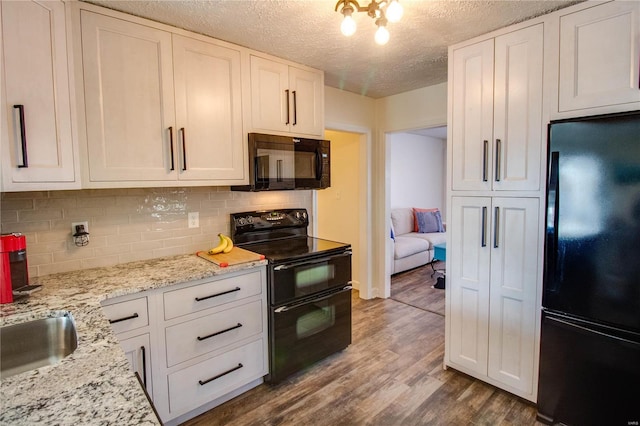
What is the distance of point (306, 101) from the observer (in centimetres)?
273

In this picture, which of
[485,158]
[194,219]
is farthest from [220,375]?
[485,158]

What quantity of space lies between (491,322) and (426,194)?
501 cm

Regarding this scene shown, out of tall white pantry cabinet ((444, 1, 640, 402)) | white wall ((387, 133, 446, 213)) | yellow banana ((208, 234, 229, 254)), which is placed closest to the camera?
tall white pantry cabinet ((444, 1, 640, 402))

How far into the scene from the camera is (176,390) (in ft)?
6.22

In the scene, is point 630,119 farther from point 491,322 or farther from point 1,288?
point 1,288

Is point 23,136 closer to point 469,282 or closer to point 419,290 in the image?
point 469,282

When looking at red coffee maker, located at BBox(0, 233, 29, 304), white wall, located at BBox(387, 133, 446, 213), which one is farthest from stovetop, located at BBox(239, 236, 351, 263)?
white wall, located at BBox(387, 133, 446, 213)

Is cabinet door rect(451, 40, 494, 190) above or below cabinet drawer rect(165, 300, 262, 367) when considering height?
above

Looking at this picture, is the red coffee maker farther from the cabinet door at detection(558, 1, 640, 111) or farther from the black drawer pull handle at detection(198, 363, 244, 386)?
the cabinet door at detection(558, 1, 640, 111)

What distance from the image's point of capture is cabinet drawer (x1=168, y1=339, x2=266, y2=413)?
191 cm

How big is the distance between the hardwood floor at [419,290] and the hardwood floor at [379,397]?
0.96 metres

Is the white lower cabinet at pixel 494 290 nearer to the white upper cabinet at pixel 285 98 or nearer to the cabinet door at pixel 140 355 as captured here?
the white upper cabinet at pixel 285 98

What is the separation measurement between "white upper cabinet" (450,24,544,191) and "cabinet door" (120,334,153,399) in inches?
85.2

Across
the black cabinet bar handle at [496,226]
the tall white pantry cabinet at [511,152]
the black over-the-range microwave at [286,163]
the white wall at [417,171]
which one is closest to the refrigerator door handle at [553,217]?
the tall white pantry cabinet at [511,152]
